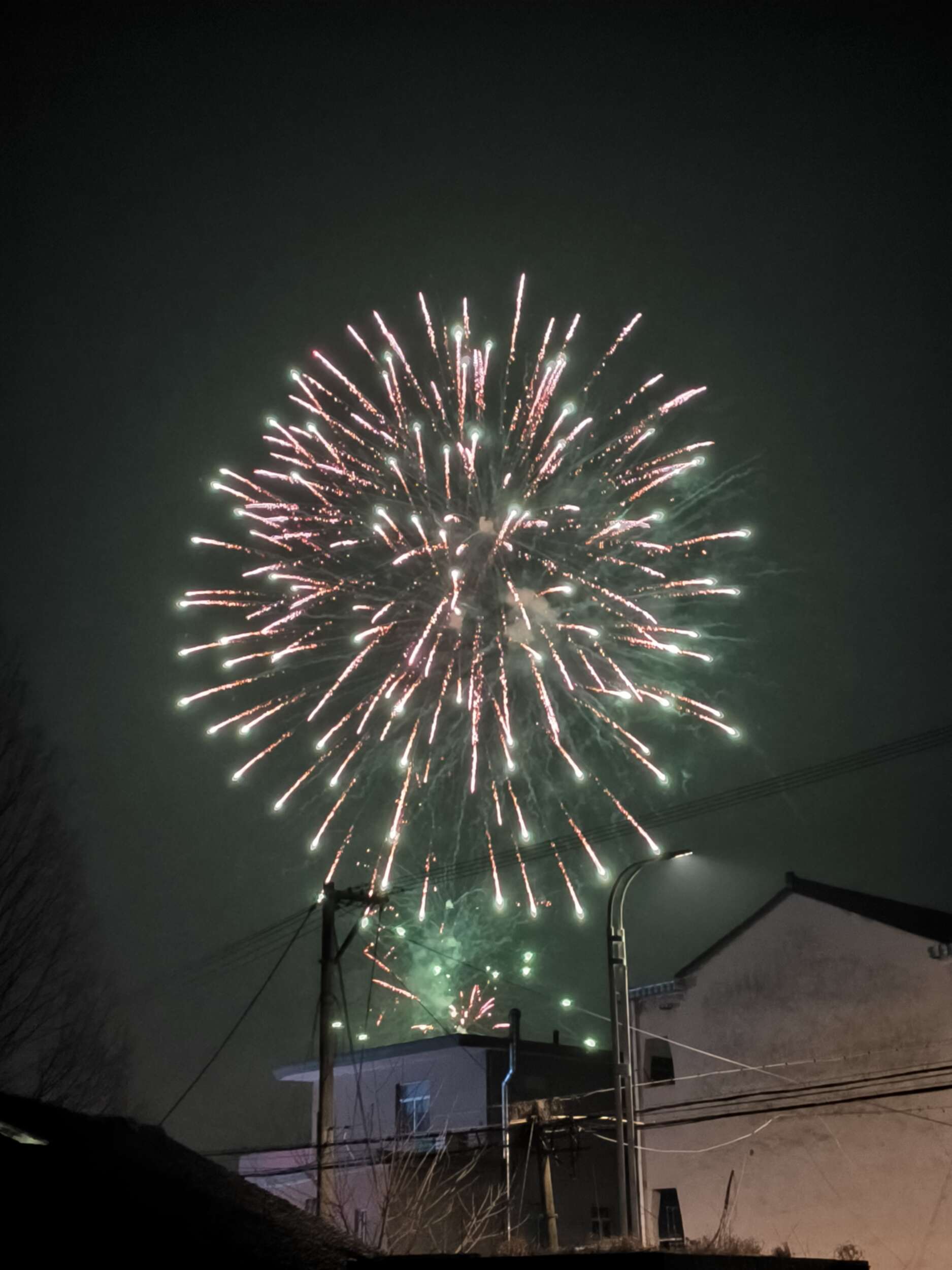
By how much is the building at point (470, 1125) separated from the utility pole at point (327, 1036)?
7.88 m

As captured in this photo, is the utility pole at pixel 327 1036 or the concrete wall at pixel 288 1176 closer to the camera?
the utility pole at pixel 327 1036

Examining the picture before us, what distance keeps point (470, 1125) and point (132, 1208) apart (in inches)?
1217

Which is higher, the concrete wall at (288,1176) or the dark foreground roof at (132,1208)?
the concrete wall at (288,1176)

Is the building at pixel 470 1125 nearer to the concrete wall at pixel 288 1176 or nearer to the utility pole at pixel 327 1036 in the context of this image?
the concrete wall at pixel 288 1176

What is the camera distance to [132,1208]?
10.7m

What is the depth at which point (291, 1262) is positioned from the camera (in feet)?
33.9

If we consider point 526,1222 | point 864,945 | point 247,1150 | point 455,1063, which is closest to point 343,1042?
point 455,1063

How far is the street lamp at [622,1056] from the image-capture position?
70.7 feet

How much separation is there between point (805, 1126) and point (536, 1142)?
6491 mm

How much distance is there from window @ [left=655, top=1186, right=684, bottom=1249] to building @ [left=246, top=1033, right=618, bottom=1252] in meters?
2.26

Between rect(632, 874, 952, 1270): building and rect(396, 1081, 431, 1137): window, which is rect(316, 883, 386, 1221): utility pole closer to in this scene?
rect(632, 874, 952, 1270): building

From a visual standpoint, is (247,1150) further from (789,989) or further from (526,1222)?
(789,989)

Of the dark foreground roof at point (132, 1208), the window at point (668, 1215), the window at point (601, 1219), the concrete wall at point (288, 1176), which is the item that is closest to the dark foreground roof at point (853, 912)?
the window at point (668, 1215)

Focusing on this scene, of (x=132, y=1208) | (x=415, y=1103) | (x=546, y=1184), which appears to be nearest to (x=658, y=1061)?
(x=546, y=1184)
